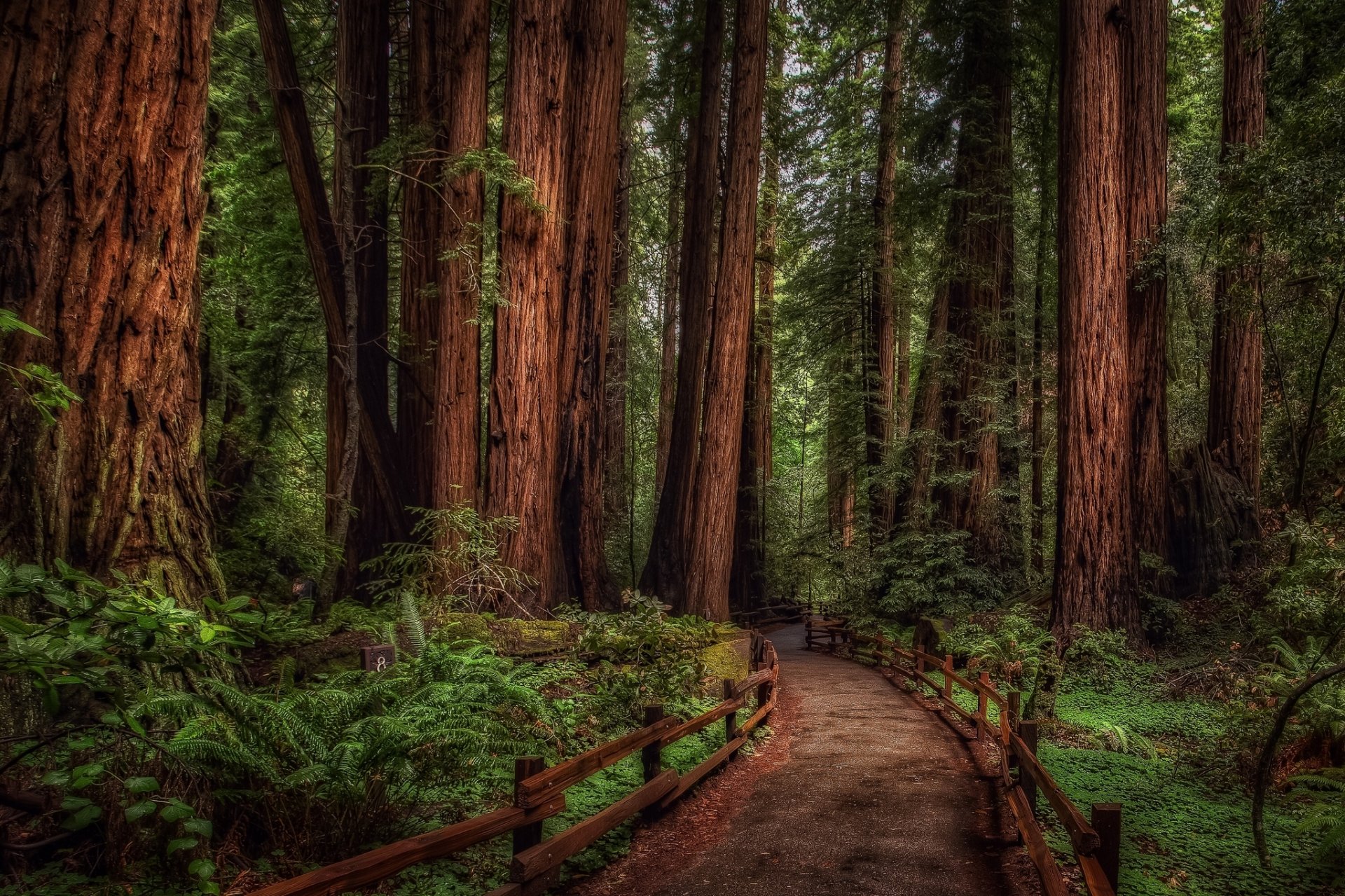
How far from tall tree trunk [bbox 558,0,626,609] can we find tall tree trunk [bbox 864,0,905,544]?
8.76m

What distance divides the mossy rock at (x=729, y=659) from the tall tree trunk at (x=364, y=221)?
16.2 feet

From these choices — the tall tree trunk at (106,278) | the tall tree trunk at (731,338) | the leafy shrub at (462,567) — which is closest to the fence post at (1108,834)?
the tall tree trunk at (106,278)

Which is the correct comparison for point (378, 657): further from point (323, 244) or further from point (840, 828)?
point (323, 244)

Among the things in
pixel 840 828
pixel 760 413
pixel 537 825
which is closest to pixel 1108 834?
pixel 840 828

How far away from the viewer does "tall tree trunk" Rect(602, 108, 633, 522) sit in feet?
61.0

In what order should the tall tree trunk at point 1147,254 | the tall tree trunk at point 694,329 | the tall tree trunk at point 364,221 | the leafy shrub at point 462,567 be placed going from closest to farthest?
1. the leafy shrub at point 462,567
2. the tall tree trunk at point 364,221
3. the tall tree trunk at point 1147,254
4. the tall tree trunk at point 694,329

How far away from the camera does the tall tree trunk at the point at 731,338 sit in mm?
12984

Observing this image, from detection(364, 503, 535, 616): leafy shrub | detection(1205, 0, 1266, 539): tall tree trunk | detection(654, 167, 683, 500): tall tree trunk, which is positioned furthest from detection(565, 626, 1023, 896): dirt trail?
detection(654, 167, 683, 500): tall tree trunk

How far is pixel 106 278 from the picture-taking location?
14.8 ft

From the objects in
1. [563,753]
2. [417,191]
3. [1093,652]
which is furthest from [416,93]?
[1093,652]

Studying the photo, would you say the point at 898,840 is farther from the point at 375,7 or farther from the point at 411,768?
the point at 375,7

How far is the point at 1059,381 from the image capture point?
11.6 metres

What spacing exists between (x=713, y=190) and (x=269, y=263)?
26.5 feet

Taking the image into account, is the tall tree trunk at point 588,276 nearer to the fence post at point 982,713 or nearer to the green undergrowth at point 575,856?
the green undergrowth at point 575,856
